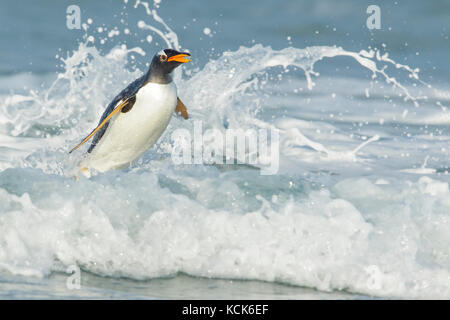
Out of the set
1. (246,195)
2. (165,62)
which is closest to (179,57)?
(165,62)

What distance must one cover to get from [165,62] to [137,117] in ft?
1.80

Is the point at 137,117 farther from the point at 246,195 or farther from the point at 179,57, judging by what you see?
the point at 246,195

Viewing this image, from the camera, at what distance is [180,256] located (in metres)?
4.41

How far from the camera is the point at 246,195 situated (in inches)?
201

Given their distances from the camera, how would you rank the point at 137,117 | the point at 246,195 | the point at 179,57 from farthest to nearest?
the point at 137,117 → the point at 179,57 → the point at 246,195

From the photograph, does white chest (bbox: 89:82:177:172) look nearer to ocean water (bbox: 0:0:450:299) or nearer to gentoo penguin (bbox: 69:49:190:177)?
gentoo penguin (bbox: 69:49:190:177)

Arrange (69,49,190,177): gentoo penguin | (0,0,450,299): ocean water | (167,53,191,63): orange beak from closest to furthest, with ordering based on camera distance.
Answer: (0,0,450,299): ocean water, (167,53,191,63): orange beak, (69,49,190,177): gentoo penguin

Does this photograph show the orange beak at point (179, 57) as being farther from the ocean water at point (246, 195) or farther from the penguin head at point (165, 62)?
the ocean water at point (246, 195)

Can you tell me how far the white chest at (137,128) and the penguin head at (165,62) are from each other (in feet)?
0.37

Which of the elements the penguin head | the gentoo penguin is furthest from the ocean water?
the penguin head

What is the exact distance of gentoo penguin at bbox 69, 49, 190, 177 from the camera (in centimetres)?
580

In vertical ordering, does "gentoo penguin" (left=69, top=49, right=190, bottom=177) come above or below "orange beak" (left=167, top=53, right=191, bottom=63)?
below

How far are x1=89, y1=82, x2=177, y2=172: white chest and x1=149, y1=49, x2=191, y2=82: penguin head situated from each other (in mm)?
113
